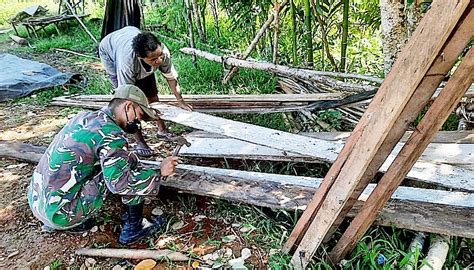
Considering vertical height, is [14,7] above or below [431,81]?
below

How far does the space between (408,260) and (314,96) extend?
70.6 inches

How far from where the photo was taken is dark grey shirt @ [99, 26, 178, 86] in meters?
3.09

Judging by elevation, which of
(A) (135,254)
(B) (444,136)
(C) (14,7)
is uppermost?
(B) (444,136)

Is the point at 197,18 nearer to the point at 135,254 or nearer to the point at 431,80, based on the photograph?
the point at 135,254

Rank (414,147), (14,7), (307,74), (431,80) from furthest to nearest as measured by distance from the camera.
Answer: (14,7) → (307,74) → (414,147) → (431,80)

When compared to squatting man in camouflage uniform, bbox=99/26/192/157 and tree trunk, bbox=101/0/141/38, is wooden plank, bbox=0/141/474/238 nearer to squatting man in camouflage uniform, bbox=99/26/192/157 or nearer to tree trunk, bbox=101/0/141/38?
squatting man in camouflage uniform, bbox=99/26/192/157

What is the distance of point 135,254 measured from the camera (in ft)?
7.63

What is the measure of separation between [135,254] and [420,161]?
5.85 ft

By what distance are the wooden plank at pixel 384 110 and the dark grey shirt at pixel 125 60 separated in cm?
185

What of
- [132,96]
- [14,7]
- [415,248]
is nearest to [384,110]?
[415,248]

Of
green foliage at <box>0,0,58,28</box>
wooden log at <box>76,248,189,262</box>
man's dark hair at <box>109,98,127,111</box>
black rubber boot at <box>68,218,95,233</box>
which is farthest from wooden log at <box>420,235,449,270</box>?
green foliage at <box>0,0,58,28</box>

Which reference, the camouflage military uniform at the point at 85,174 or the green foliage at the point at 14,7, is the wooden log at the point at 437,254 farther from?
the green foliage at the point at 14,7

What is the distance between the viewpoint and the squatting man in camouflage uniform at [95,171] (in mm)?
2229

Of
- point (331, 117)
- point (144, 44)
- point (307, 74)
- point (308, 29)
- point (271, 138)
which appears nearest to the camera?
point (271, 138)
